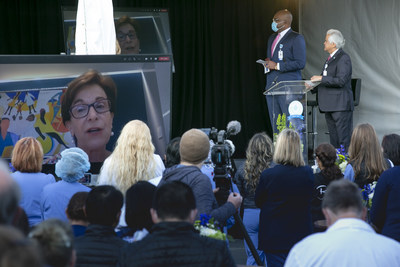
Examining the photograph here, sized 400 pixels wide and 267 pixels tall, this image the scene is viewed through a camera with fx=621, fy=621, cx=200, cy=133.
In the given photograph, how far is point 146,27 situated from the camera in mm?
9711

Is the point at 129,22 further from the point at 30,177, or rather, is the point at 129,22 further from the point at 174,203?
the point at 174,203

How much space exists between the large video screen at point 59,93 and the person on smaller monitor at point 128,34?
3732 millimetres

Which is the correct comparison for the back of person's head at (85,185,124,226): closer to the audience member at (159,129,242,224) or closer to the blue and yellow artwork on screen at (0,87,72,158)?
the audience member at (159,129,242,224)

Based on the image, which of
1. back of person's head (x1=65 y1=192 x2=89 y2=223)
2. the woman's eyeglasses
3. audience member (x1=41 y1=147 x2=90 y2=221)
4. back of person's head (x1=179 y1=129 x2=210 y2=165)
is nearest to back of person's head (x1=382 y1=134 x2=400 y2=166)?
back of person's head (x1=179 y1=129 x2=210 y2=165)

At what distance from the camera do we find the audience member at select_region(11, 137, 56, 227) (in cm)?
410

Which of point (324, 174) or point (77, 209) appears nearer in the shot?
point (77, 209)

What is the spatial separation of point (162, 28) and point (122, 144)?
5744mm

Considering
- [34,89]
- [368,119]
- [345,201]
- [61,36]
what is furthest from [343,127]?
[345,201]

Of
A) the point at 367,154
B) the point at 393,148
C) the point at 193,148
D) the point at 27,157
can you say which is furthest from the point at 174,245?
the point at 367,154

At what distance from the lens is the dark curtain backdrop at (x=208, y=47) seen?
1002 centimetres

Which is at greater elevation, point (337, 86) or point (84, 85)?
point (84, 85)

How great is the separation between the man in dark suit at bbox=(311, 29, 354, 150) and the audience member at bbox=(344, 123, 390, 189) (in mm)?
2911

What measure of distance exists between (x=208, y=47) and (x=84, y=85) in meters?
4.91

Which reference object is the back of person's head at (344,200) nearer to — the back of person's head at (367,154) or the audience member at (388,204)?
the audience member at (388,204)
